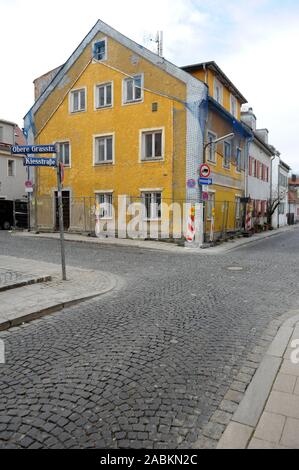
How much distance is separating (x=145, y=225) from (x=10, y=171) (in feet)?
59.0

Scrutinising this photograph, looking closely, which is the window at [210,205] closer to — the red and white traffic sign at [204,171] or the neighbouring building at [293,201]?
the red and white traffic sign at [204,171]

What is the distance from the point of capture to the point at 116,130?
1997 cm

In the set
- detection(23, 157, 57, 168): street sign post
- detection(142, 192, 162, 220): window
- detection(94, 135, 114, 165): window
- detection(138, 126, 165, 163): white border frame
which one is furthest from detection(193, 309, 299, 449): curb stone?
detection(94, 135, 114, 165): window

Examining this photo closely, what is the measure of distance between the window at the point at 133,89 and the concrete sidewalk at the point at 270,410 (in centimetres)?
1723

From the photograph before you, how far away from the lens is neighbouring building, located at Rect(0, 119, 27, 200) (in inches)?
1204

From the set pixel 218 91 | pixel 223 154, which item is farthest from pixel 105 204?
pixel 218 91

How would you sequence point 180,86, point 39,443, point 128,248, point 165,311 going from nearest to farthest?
point 39,443
point 165,311
point 128,248
point 180,86

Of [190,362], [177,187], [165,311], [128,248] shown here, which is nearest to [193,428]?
[190,362]

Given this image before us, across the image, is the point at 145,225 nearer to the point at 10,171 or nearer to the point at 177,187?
the point at 177,187

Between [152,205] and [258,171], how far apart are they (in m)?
14.3

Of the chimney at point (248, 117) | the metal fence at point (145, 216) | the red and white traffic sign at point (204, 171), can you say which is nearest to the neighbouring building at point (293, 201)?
the chimney at point (248, 117)

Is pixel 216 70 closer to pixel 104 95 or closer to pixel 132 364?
pixel 104 95

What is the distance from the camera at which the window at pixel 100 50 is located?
20.2 metres

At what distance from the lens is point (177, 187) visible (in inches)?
703
